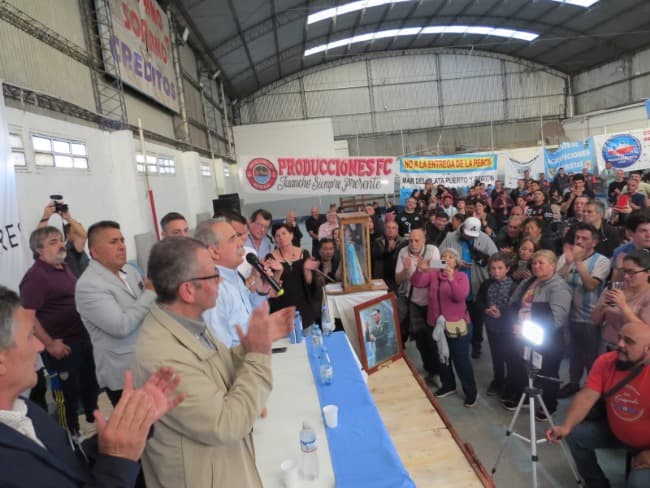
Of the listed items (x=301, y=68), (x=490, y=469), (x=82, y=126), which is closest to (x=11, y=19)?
(x=82, y=126)

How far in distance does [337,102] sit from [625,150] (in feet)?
44.3

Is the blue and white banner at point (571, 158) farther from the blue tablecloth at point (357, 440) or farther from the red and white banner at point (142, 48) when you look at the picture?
→ the blue tablecloth at point (357, 440)

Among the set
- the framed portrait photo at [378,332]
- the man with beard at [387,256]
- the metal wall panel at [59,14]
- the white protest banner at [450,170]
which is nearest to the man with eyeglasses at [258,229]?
the man with beard at [387,256]

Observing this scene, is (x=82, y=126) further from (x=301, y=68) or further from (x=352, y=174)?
(x=301, y=68)

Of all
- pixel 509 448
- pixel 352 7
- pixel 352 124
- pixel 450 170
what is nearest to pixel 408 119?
pixel 352 124

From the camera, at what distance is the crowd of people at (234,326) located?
1079 mm

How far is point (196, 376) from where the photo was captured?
1.24m

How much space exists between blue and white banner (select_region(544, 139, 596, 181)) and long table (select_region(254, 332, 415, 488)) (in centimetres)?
1102

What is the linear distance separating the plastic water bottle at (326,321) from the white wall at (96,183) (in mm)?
3241

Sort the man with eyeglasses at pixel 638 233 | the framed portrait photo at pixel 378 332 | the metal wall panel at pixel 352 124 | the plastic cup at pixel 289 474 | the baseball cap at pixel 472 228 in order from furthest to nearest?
1. the metal wall panel at pixel 352 124
2. the baseball cap at pixel 472 228
3. the framed portrait photo at pixel 378 332
4. the man with eyeglasses at pixel 638 233
5. the plastic cup at pixel 289 474

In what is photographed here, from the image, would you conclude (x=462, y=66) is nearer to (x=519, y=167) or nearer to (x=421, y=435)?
(x=519, y=167)

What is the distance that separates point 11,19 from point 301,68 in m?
16.8

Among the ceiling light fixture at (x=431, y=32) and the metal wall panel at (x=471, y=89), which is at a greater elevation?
the ceiling light fixture at (x=431, y=32)

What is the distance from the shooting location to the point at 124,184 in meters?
6.85
